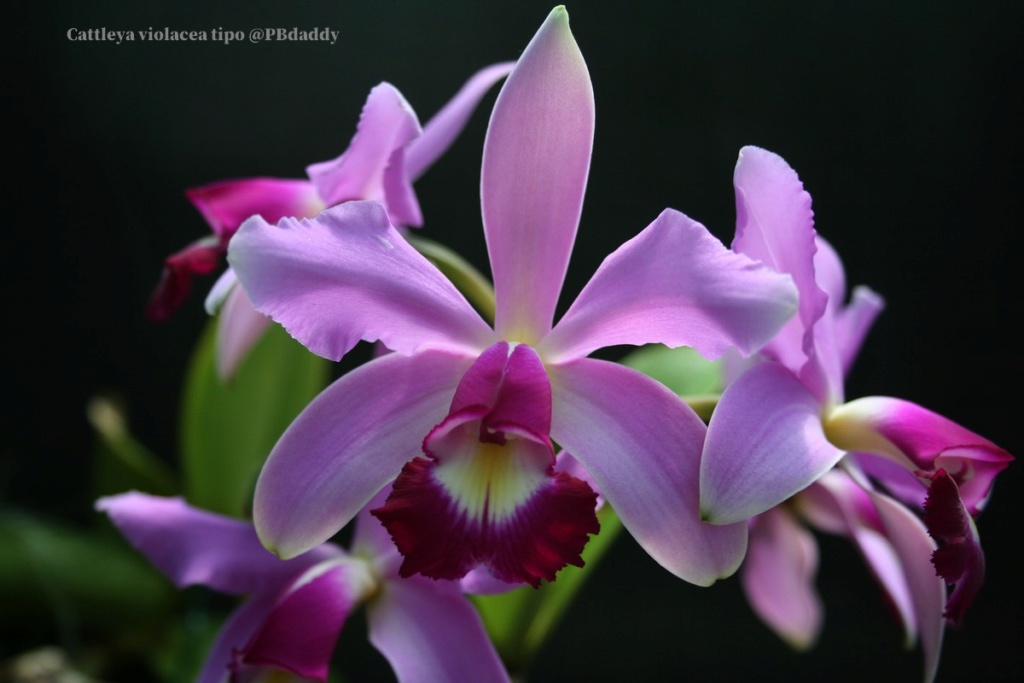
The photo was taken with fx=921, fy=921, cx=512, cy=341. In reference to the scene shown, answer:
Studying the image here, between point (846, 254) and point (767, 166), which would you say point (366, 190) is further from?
point (846, 254)

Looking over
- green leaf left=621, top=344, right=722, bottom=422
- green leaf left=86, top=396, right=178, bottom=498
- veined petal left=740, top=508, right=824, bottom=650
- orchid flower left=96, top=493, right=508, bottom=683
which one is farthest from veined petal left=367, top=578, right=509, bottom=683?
green leaf left=86, top=396, right=178, bottom=498

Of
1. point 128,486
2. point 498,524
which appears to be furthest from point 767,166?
point 128,486

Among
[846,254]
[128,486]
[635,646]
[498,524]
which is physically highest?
[498,524]

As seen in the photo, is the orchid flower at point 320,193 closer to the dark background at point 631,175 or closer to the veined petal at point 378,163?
the veined petal at point 378,163

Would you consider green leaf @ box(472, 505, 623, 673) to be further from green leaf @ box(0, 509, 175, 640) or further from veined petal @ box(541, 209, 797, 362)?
green leaf @ box(0, 509, 175, 640)

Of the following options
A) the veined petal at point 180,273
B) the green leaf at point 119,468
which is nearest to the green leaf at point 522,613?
the veined petal at point 180,273

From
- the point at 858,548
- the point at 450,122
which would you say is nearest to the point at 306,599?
the point at 450,122
